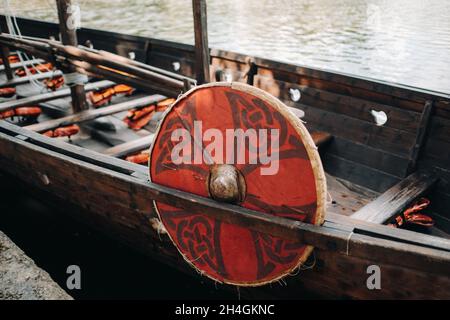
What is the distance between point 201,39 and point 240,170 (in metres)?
1.50

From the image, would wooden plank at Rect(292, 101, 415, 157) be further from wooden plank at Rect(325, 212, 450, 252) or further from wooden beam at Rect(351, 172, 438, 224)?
wooden plank at Rect(325, 212, 450, 252)

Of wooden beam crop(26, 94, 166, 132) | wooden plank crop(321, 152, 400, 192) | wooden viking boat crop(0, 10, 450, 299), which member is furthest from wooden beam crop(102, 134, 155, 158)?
wooden plank crop(321, 152, 400, 192)

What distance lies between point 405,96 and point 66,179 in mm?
3125

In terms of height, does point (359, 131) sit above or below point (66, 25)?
below

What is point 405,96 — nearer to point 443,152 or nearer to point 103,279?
point 443,152

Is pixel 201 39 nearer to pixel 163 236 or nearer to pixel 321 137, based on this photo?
pixel 321 137

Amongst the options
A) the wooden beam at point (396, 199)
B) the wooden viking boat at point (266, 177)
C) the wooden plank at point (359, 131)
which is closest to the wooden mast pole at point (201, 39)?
the wooden viking boat at point (266, 177)

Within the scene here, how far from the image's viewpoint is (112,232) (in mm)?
3926

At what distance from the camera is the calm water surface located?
12656 millimetres

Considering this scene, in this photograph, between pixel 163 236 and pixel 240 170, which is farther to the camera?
pixel 163 236

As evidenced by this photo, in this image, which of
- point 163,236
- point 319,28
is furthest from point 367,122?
point 319,28

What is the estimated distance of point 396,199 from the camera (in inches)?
128

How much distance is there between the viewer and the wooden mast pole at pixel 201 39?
3.42m
